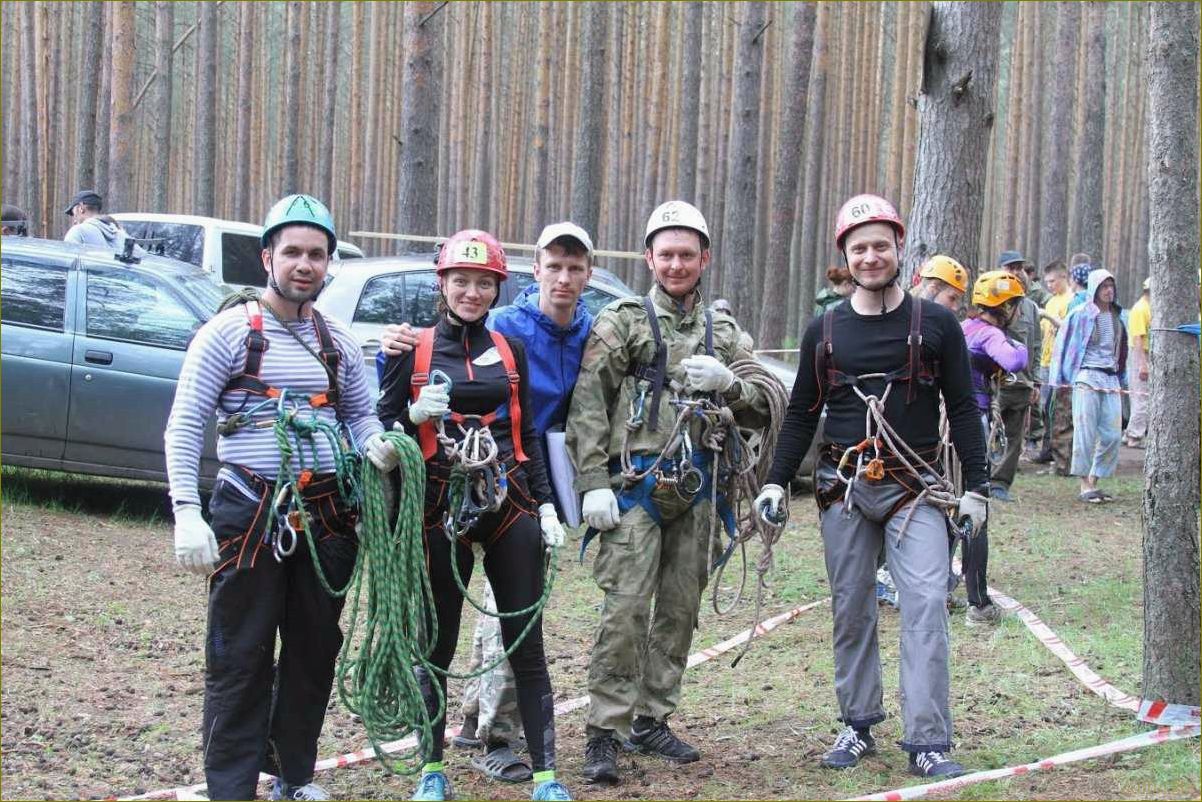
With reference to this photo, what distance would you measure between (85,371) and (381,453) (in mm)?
5527

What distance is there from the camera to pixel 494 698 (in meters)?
4.98

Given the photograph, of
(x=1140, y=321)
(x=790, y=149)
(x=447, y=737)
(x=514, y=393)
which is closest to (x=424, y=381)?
(x=514, y=393)

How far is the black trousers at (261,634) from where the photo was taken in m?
4.08

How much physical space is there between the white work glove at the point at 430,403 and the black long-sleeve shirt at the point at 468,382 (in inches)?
4.5

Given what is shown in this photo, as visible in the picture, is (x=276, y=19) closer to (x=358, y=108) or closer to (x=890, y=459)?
(x=358, y=108)

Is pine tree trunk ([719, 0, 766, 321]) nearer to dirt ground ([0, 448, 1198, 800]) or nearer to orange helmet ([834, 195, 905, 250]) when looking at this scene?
dirt ground ([0, 448, 1198, 800])

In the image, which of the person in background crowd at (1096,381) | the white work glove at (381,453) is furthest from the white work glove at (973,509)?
the person in background crowd at (1096,381)

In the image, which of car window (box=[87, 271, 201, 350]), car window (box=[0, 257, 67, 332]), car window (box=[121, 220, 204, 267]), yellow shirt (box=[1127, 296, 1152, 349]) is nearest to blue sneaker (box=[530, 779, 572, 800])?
car window (box=[87, 271, 201, 350])

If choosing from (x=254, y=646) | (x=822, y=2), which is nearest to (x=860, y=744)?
(x=254, y=646)

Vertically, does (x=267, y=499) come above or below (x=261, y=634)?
above

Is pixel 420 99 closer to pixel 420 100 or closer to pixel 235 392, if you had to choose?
pixel 420 100

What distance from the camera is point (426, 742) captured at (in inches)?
171

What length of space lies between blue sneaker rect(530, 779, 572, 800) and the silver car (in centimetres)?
529

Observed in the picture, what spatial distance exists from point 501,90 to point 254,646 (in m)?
32.2
